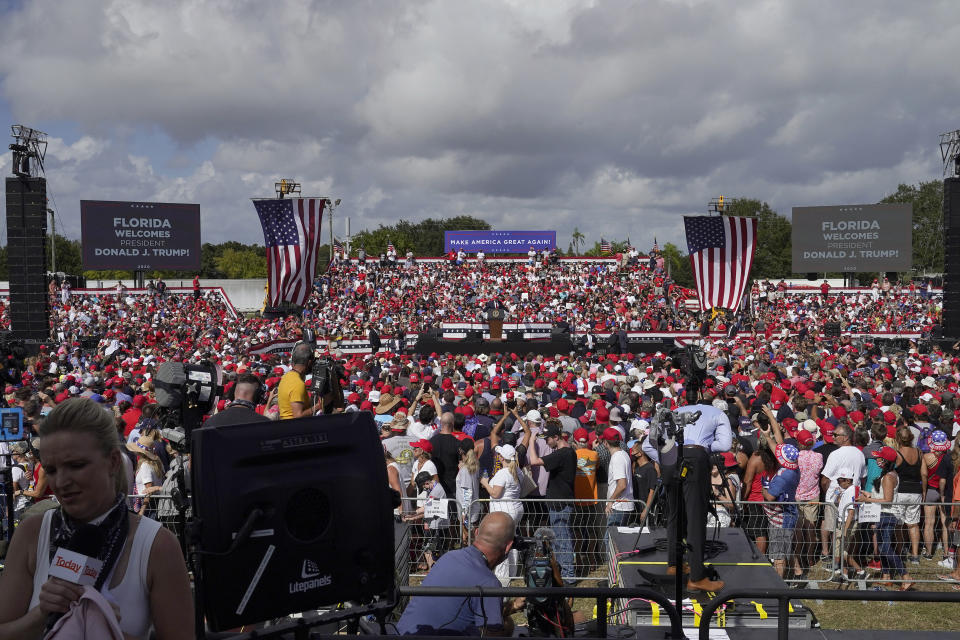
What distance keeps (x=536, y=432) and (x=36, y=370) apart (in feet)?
43.0

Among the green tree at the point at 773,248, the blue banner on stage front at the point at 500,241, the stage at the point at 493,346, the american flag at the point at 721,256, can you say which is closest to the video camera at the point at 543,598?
the american flag at the point at 721,256

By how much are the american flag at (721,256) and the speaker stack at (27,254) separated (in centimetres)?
2046

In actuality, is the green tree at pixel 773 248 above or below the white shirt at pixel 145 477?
above

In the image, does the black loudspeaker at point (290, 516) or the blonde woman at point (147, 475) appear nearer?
the black loudspeaker at point (290, 516)

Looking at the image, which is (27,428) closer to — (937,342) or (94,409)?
(94,409)

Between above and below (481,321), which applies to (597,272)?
above

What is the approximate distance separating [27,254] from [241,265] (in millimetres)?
74168

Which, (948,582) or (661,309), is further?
(661,309)

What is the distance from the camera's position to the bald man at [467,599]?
373 centimetres

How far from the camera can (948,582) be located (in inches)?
294

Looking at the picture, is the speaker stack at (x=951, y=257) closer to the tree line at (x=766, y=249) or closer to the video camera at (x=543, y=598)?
the video camera at (x=543, y=598)

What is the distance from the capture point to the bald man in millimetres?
3730

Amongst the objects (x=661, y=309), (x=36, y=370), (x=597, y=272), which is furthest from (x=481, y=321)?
(x=36, y=370)

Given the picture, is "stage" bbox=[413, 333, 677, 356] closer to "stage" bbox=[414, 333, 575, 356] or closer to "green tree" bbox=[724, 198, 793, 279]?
"stage" bbox=[414, 333, 575, 356]
